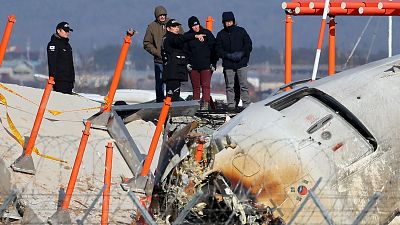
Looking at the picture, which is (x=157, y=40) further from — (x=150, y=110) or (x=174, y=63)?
(x=150, y=110)

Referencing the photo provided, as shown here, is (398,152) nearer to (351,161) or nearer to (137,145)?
(351,161)

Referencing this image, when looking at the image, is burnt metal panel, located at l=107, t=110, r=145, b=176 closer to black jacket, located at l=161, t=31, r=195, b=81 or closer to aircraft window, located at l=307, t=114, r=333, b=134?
black jacket, located at l=161, t=31, r=195, b=81

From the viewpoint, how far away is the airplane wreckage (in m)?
16.4

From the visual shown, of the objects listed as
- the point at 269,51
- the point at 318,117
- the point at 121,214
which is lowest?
the point at 269,51

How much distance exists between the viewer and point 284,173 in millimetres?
16438

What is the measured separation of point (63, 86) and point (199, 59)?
7.30ft

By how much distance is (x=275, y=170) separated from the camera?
16.5 m

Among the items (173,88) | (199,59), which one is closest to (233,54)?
(199,59)

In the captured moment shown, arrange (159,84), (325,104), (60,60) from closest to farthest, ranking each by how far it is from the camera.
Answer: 1. (325,104)
2. (159,84)
3. (60,60)

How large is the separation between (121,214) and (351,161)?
123 inches

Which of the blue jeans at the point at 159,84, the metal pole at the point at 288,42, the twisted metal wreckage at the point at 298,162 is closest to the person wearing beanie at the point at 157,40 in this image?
the blue jeans at the point at 159,84

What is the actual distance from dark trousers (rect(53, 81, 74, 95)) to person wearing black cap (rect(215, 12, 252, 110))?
7.83 ft

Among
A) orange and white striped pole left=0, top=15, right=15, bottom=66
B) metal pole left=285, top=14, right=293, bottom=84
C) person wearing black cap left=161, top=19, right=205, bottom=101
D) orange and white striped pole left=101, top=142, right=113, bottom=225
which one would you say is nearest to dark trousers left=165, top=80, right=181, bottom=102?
person wearing black cap left=161, top=19, right=205, bottom=101

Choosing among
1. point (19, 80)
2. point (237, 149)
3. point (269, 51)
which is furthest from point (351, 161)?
point (269, 51)
